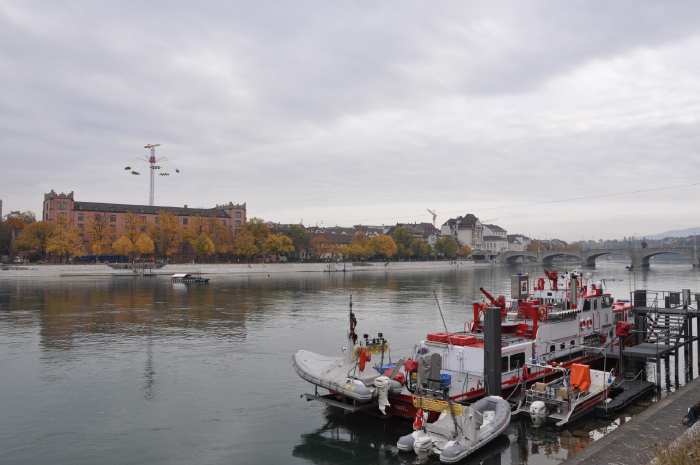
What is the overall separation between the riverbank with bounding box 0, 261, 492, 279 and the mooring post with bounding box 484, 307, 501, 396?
120 metres

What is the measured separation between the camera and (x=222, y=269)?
479ft

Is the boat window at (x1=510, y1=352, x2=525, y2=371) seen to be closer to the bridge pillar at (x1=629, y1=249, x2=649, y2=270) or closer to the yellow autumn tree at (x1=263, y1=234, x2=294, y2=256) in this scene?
the yellow autumn tree at (x1=263, y1=234, x2=294, y2=256)

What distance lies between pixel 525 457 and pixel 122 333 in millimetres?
37829

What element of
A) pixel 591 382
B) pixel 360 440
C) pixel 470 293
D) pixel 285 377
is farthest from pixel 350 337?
pixel 470 293

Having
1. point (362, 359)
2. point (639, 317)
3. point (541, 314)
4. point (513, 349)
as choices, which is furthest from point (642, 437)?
point (639, 317)

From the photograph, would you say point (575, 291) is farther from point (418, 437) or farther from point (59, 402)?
point (59, 402)

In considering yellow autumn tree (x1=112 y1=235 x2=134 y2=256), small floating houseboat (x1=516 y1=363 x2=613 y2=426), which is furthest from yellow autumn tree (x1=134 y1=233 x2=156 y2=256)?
small floating houseboat (x1=516 y1=363 x2=613 y2=426)

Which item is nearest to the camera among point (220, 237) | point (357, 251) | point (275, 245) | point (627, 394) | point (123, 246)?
point (627, 394)

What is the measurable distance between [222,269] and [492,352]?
127378 millimetres

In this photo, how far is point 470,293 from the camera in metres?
93.6

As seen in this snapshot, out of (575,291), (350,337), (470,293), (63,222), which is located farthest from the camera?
(63,222)

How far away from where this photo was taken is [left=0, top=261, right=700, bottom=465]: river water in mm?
22344

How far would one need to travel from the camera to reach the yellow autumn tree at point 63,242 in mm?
137875

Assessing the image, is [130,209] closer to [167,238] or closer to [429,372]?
[167,238]
